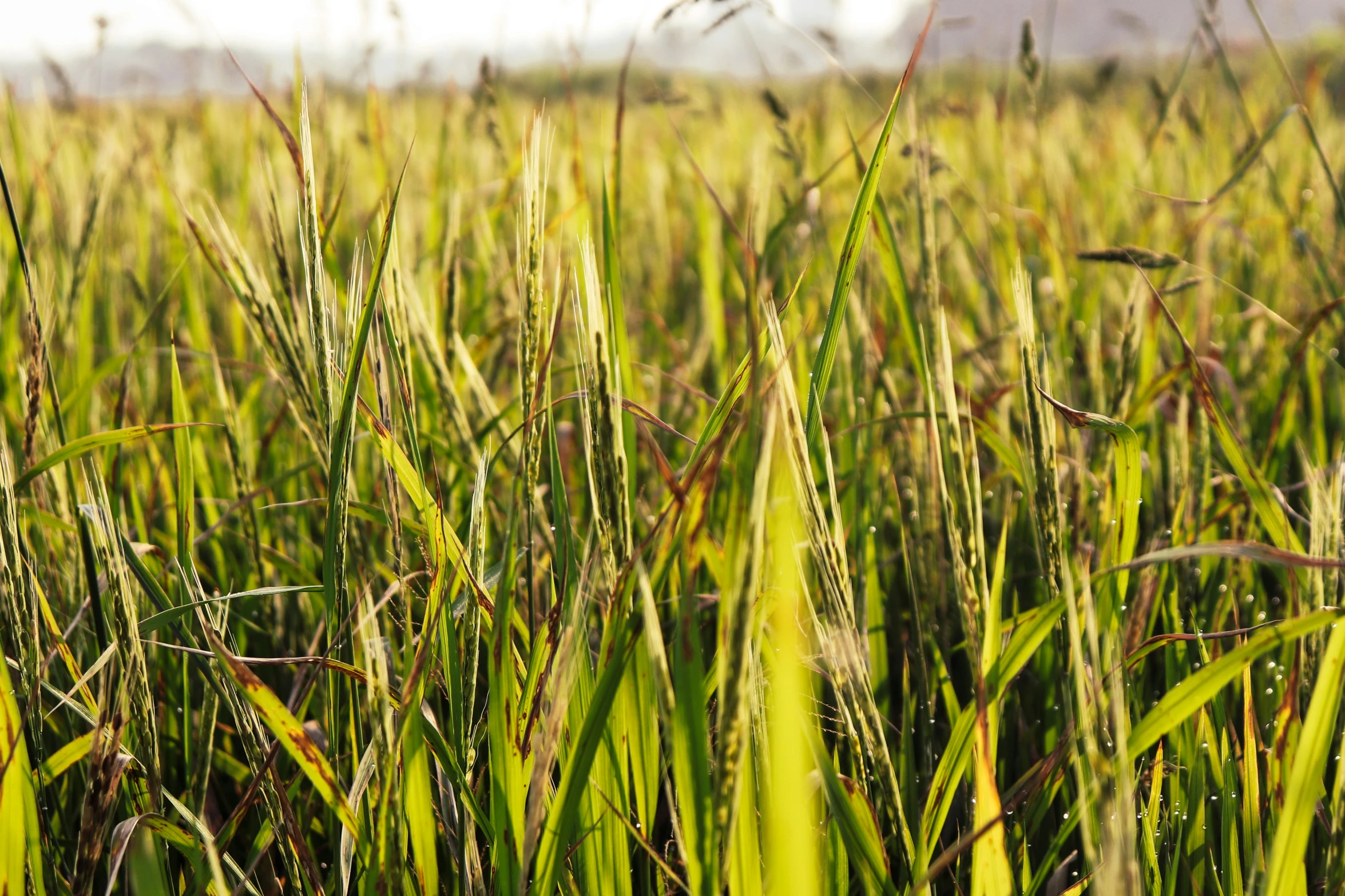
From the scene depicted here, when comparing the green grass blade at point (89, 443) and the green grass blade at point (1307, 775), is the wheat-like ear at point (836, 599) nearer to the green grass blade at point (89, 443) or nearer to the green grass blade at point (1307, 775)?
the green grass blade at point (1307, 775)

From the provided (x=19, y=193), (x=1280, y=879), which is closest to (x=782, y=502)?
(x=1280, y=879)

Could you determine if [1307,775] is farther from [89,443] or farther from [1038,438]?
[89,443]

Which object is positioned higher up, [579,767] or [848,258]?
[848,258]

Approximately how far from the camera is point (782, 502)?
0.96 feet

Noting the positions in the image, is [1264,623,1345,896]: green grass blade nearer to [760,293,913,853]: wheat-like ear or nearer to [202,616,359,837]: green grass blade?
[760,293,913,853]: wheat-like ear

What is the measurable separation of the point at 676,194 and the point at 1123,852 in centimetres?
210

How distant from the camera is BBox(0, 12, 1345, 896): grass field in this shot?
36cm

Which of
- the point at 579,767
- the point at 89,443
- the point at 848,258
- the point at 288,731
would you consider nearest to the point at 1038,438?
the point at 848,258

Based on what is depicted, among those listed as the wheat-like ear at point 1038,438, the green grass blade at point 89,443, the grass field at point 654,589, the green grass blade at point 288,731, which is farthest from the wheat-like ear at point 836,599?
the green grass blade at point 89,443

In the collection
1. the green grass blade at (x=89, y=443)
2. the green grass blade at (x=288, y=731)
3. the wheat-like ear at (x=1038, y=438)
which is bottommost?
the green grass blade at (x=288, y=731)

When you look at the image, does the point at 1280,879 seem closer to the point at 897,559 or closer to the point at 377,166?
the point at 897,559

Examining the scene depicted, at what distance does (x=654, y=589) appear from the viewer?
469 millimetres

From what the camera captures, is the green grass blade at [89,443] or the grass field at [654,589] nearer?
the grass field at [654,589]

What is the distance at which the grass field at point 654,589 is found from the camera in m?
0.36
